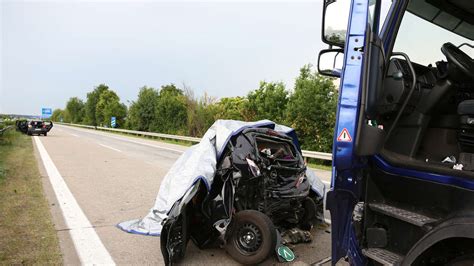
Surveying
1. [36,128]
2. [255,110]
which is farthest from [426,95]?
[36,128]

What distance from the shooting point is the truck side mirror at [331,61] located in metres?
2.81

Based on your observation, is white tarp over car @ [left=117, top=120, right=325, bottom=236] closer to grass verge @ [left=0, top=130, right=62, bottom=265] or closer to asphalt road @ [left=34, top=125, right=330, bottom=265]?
asphalt road @ [left=34, top=125, right=330, bottom=265]

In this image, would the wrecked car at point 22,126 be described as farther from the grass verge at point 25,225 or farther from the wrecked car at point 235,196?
the wrecked car at point 235,196

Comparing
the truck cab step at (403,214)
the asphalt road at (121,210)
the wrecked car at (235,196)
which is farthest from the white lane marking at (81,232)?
the truck cab step at (403,214)

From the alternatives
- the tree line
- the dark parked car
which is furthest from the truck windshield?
the dark parked car

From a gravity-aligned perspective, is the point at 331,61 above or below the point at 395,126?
above

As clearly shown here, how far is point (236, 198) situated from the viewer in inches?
169

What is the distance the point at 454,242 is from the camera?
2088 millimetres

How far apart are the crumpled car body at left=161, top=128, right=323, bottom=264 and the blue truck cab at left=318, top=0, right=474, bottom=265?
1.67m

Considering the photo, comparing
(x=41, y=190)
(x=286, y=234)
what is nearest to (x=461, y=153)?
(x=286, y=234)

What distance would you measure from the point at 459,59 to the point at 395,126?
629 millimetres

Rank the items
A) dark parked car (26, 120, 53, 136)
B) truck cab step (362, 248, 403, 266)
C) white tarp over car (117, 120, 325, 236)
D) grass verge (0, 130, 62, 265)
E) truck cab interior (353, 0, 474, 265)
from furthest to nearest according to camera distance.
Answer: dark parked car (26, 120, 53, 136), white tarp over car (117, 120, 325, 236), grass verge (0, 130, 62, 265), truck cab step (362, 248, 403, 266), truck cab interior (353, 0, 474, 265)

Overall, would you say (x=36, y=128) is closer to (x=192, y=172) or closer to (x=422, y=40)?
(x=192, y=172)

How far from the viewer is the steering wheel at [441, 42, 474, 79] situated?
2.50 metres
